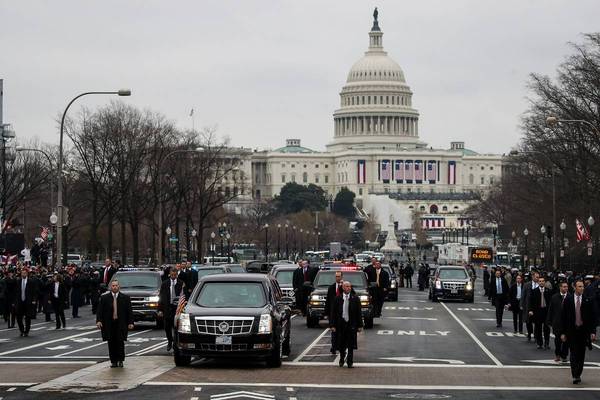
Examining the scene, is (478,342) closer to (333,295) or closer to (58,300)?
(333,295)

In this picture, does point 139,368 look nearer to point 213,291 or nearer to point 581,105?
point 213,291

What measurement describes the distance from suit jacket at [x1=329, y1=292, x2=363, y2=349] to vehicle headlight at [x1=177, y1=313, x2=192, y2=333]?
9.07ft

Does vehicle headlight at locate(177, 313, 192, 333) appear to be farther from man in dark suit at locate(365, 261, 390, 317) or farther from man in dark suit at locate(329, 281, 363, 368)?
man in dark suit at locate(365, 261, 390, 317)

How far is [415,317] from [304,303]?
6.39 metres

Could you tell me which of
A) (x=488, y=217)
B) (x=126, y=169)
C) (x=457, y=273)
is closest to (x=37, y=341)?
(x=457, y=273)

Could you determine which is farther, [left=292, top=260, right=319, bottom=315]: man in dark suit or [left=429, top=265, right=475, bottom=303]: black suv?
[left=429, top=265, right=475, bottom=303]: black suv

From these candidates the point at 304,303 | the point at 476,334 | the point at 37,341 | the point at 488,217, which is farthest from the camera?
the point at 488,217

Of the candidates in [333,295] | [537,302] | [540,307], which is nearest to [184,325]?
[333,295]

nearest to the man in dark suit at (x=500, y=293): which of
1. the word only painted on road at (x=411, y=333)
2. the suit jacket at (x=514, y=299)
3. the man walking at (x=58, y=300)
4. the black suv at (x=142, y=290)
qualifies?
the suit jacket at (x=514, y=299)

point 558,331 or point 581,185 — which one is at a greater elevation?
point 581,185

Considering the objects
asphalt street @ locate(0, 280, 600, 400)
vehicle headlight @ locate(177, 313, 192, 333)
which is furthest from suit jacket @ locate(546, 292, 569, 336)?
vehicle headlight @ locate(177, 313, 192, 333)

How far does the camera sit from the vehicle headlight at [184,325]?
25.7m

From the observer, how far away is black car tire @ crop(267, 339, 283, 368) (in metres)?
26.0

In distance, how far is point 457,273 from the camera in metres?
65.5
